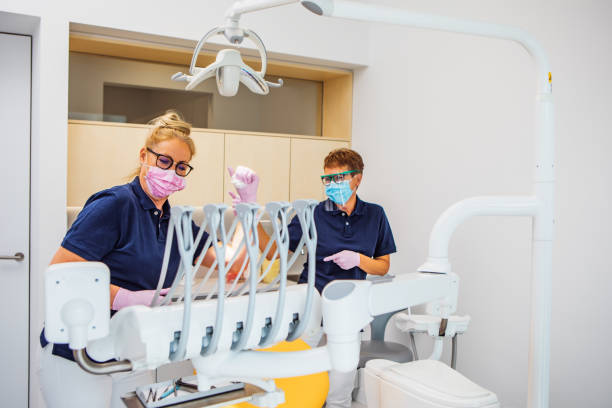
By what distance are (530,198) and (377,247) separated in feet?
4.09

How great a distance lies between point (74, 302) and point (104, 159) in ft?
7.61

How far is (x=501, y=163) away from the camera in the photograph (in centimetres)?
256

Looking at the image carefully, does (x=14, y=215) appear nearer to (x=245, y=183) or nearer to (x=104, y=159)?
(x=104, y=159)

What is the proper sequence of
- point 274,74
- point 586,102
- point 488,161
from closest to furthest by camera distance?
point 586,102 < point 488,161 < point 274,74

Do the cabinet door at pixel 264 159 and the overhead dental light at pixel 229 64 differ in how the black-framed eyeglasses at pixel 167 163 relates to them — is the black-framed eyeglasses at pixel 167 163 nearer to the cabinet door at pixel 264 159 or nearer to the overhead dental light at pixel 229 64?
the overhead dental light at pixel 229 64

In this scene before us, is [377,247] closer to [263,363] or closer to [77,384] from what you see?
[77,384]

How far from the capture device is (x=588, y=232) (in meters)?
2.18

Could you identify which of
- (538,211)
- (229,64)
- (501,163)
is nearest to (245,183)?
(229,64)

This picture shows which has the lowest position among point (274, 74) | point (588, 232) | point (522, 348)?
point (522, 348)

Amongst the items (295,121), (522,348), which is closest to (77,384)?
(522,348)

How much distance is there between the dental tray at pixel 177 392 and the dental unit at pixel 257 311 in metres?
0.05

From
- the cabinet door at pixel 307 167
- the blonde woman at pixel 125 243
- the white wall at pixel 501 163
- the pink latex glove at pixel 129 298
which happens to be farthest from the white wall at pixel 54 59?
the pink latex glove at pixel 129 298

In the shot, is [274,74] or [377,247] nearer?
[377,247]

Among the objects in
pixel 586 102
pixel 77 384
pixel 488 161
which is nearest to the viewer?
pixel 77 384
